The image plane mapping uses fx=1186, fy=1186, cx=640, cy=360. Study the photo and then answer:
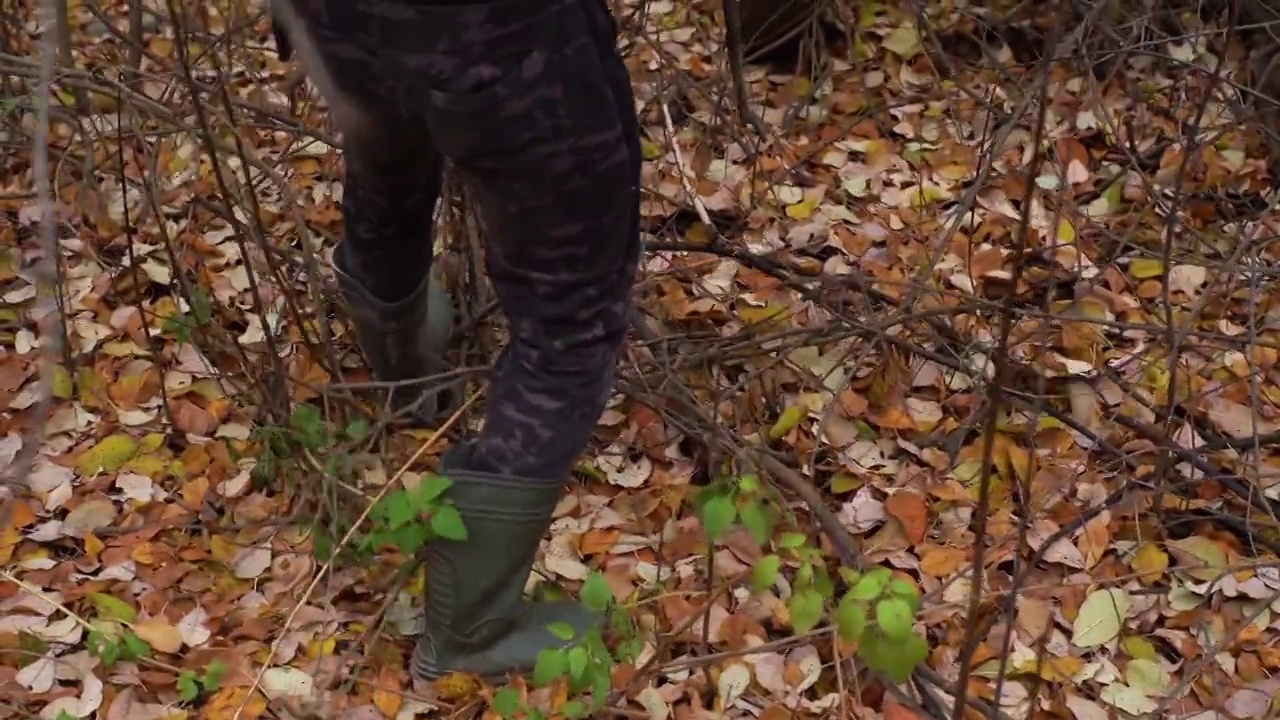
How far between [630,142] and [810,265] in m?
1.17

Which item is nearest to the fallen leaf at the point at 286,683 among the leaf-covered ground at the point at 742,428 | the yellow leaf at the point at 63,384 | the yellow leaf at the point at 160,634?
the leaf-covered ground at the point at 742,428

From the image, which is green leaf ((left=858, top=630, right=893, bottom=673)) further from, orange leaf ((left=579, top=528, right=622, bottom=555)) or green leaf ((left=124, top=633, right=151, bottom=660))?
green leaf ((left=124, top=633, right=151, bottom=660))

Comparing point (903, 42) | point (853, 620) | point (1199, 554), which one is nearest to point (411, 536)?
point (853, 620)

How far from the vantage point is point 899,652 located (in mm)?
1108

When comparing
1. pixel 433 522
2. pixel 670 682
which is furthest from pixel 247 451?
pixel 670 682

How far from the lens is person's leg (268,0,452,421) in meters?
1.23

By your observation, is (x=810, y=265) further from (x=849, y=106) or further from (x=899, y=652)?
(x=899, y=652)

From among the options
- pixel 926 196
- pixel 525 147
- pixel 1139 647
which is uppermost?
pixel 525 147

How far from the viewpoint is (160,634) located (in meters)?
1.66

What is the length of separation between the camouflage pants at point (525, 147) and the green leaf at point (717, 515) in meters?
0.22

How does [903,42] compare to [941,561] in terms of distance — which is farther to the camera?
[903,42]

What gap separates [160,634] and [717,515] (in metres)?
0.88

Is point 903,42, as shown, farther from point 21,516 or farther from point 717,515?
point 21,516

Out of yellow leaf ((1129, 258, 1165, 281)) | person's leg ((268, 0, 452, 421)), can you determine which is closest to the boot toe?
person's leg ((268, 0, 452, 421))
